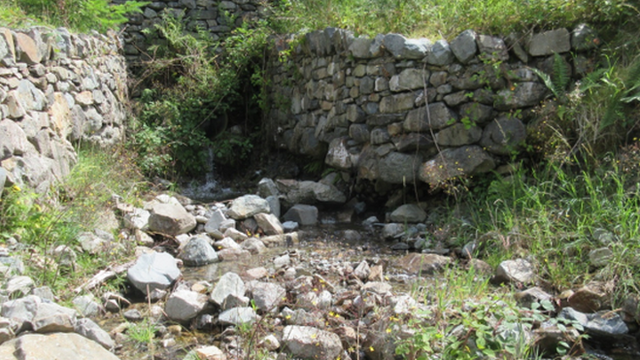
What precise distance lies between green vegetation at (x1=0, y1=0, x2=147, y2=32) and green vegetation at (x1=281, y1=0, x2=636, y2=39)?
2853 mm

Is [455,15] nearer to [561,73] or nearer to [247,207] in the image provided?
[561,73]

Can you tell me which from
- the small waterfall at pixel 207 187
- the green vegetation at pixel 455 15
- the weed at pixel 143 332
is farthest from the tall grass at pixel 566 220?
the small waterfall at pixel 207 187

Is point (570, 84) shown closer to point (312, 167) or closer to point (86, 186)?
point (312, 167)

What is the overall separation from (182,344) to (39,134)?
264 cm

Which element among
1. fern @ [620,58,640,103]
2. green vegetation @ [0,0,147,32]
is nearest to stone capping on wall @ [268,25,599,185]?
fern @ [620,58,640,103]

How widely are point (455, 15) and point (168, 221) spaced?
3.91 m

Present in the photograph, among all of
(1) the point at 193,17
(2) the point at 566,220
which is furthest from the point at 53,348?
(1) the point at 193,17

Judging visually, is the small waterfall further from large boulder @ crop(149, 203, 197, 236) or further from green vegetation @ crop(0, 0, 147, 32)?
green vegetation @ crop(0, 0, 147, 32)

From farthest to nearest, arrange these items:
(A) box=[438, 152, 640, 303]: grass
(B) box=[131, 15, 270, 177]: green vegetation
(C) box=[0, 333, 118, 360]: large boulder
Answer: (B) box=[131, 15, 270, 177]: green vegetation < (A) box=[438, 152, 640, 303]: grass < (C) box=[0, 333, 118, 360]: large boulder

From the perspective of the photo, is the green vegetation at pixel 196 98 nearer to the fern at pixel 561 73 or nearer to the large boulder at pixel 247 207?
the large boulder at pixel 247 207

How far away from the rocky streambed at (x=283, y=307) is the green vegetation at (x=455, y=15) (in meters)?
2.44

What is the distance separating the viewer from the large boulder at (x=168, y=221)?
5484mm

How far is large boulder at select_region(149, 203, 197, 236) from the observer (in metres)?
5.48

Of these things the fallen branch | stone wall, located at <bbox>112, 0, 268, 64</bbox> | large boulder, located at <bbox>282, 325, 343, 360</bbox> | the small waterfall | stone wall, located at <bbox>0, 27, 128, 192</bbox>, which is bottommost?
the small waterfall
